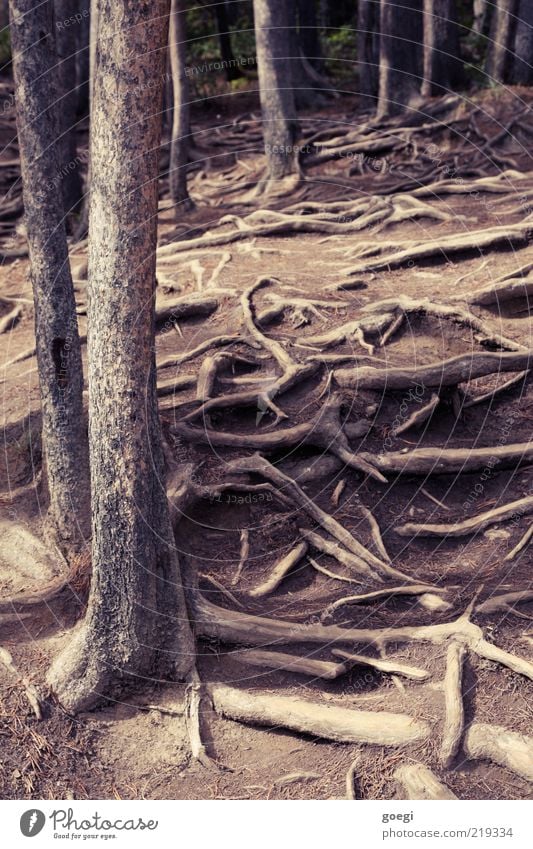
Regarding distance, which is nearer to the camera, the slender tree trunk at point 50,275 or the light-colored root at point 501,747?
the light-colored root at point 501,747

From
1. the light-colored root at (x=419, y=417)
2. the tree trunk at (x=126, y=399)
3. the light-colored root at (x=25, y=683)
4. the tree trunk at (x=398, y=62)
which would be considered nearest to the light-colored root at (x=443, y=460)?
the light-colored root at (x=419, y=417)

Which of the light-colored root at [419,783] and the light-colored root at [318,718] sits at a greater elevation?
the light-colored root at [318,718]

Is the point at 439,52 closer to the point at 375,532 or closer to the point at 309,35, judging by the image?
the point at 309,35

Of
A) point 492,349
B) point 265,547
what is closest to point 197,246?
point 492,349

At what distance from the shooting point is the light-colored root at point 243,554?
6.96m

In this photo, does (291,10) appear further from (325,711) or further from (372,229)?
(325,711)

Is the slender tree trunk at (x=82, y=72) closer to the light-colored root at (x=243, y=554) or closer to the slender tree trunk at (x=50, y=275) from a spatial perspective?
the slender tree trunk at (x=50, y=275)

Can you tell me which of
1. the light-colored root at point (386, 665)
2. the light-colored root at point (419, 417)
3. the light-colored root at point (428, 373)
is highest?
the light-colored root at point (428, 373)

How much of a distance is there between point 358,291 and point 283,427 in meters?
2.73

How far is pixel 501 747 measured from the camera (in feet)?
18.2

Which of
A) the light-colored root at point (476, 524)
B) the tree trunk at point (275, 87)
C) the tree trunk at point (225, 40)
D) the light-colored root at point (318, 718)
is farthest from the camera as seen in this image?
the tree trunk at point (225, 40)

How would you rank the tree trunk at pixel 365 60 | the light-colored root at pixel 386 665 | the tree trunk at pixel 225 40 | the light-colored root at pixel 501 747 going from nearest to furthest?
the light-colored root at pixel 501 747
the light-colored root at pixel 386 665
the tree trunk at pixel 365 60
the tree trunk at pixel 225 40

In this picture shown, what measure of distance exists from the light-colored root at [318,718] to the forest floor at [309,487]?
0.06 m

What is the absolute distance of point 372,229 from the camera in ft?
38.3
